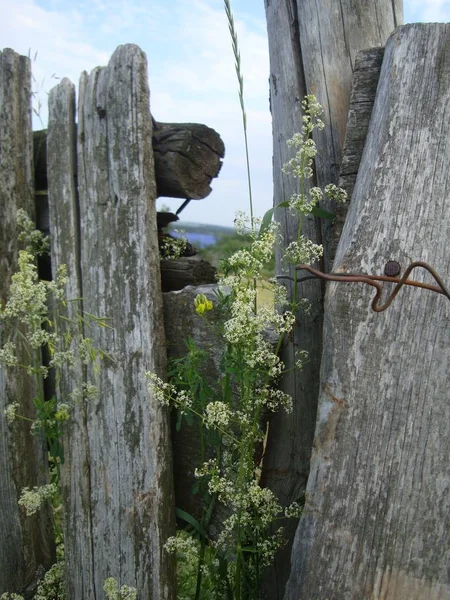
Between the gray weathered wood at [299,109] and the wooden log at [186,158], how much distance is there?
0.28 m

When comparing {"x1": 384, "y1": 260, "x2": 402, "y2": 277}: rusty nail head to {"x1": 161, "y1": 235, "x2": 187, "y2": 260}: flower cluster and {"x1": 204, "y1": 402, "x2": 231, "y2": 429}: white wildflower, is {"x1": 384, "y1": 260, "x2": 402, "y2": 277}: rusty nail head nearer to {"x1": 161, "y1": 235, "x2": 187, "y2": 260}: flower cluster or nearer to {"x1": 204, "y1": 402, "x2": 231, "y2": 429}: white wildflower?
{"x1": 204, "y1": 402, "x2": 231, "y2": 429}: white wildflower

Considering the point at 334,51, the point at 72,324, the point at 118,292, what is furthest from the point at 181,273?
the point at 334,51

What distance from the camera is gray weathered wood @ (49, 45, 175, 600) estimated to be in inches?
110

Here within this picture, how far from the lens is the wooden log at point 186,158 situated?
2.83 metres

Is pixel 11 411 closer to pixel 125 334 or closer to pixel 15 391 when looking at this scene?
pixel 15 391

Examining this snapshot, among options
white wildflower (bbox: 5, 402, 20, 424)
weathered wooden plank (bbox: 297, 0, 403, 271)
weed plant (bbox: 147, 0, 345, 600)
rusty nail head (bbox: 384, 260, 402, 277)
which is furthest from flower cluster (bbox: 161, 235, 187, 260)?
rusty nail head (bbox: 384, 260, 402, 277)

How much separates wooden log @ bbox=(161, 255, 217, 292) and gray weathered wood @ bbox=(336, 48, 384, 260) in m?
0.72

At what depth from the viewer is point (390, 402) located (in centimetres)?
205

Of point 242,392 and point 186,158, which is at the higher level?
point 186,158

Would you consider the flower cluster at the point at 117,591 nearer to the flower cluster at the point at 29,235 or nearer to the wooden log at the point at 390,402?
the wooden log at the point at 390,402

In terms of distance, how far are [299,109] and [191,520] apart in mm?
1755

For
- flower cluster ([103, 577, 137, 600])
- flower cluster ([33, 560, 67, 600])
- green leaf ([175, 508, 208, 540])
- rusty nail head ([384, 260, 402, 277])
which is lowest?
flower cluster ([33, 560, 67, 600])

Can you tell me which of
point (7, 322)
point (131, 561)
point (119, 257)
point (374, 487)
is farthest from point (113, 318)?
point (374, 487)

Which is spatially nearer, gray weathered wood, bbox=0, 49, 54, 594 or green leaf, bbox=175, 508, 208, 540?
green leaf, bbox=175, 508, 208, 540
